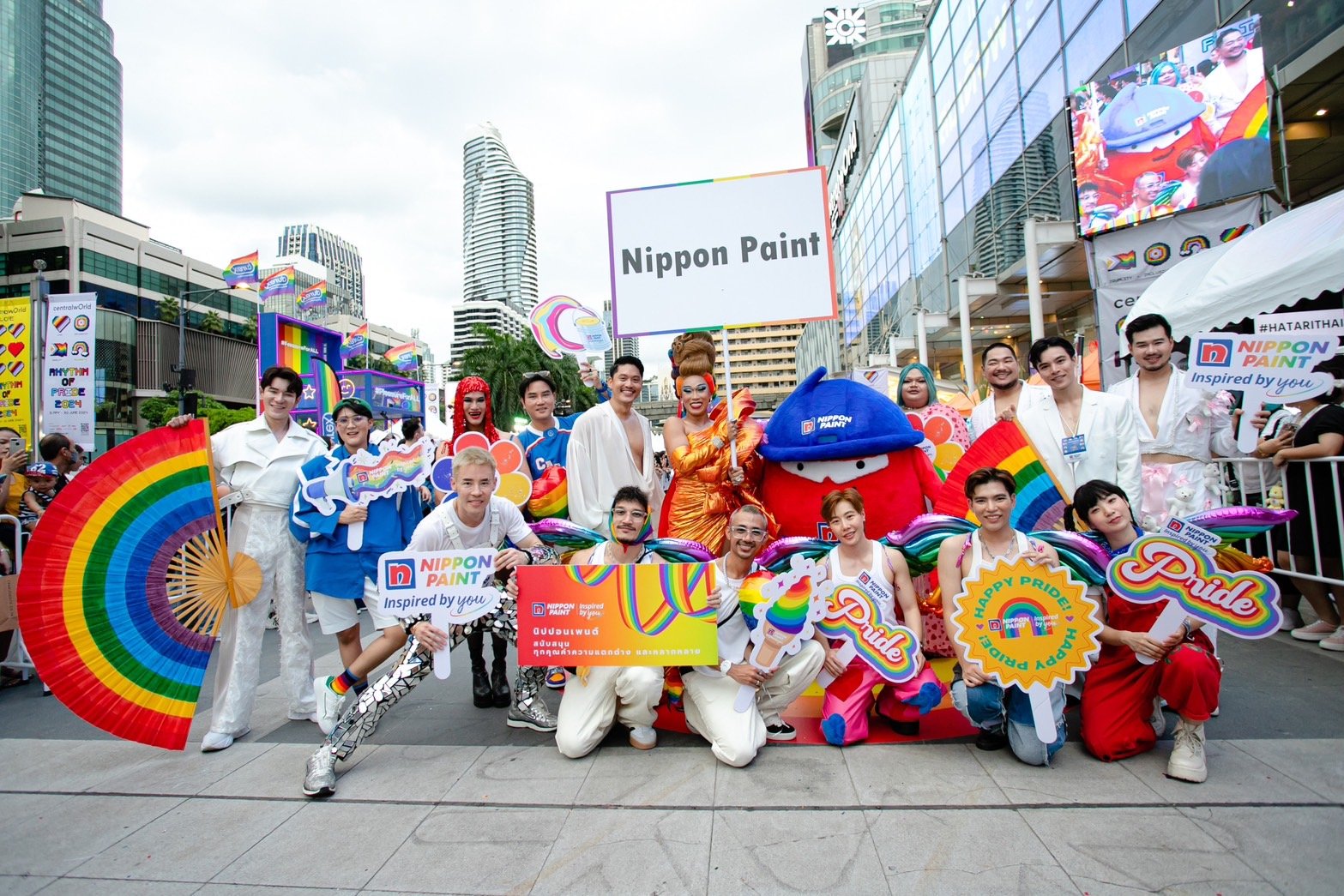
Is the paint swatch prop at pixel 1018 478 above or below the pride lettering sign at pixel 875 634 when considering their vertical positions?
above

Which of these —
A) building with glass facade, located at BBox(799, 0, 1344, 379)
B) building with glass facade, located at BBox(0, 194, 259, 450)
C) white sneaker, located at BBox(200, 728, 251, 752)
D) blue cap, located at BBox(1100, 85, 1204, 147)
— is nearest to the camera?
white sneaker, located at BBox(200, 728, 251, 752)

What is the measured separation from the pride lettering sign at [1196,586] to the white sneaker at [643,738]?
6.22 feet

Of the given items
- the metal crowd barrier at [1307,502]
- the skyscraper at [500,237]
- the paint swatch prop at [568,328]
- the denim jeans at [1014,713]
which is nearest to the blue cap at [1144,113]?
the metal crowd barrier at [1307,502]

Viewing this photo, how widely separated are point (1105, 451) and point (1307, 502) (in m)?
1.61

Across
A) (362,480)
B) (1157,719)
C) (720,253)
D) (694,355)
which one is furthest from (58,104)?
(1157,719)

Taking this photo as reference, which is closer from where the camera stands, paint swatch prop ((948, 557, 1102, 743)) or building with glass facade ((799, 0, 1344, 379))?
paint swatch prop ((948, 557, 1102, 743))

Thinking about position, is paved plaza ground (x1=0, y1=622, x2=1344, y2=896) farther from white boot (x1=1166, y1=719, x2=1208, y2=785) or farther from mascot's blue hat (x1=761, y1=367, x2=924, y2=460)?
mascot's blue hat (x1=761, y1=367, x2=924, y2=460)

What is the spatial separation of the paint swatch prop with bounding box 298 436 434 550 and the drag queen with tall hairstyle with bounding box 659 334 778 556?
1229 millimetres

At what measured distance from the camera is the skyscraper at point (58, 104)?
79.5m

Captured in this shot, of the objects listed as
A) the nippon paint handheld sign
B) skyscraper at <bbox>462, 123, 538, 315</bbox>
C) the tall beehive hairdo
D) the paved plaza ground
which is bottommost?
the paved plaza ground

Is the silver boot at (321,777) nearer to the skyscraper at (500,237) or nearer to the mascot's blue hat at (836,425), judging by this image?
the mascot's blue hat at (836,425)

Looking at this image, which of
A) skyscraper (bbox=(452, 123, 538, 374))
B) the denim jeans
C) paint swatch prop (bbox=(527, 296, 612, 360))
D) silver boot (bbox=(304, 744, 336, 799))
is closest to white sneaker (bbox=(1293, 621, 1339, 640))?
the denim jeans

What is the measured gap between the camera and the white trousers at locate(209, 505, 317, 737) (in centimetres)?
326

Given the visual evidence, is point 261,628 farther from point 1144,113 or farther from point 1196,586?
point 1144,113
